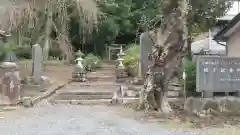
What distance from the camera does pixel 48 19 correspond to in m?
23.3

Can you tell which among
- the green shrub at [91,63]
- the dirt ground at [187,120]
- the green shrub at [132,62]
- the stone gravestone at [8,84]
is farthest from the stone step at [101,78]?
the dirt ground at [187,120]

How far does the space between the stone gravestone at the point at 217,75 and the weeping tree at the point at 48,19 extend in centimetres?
1345

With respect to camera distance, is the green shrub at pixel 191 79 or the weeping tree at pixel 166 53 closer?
the weeping tree at pixel 166 53

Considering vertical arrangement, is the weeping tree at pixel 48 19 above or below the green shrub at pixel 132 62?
above

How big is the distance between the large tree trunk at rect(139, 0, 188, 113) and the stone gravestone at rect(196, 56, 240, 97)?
3.02 ft

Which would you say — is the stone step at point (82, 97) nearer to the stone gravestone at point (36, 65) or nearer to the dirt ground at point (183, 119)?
the dirt ground at point (183, 119)

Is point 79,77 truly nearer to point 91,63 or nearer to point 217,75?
point 91,63

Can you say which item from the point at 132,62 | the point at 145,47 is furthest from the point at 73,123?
the point at 132,62

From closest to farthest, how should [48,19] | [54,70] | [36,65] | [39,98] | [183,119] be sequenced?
1. [183,119]
2. [39,98]
3. [36,65]
4. [54,70]
5. [48,19]

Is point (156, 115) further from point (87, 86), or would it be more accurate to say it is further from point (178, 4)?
point (87, 86)

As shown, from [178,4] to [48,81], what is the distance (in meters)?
8.81

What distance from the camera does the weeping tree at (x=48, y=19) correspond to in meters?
21.6

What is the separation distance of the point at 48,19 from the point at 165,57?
14.3m

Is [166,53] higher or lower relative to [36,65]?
higher
